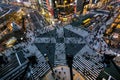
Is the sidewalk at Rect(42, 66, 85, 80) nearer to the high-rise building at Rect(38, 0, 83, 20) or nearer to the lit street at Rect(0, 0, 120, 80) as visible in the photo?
the lit street at Rect(0, 0, 120, 80)

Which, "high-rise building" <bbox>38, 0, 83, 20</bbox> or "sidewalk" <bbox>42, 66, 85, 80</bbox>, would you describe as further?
"high-rise building" <bbox>38, 0, 83, 20</bbox>

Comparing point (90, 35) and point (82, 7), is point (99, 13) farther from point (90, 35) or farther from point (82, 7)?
point (90, 35)

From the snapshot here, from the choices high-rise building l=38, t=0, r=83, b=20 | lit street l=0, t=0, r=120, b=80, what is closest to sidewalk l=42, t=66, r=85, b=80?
lit street l=0, t=0, r=120, b=80

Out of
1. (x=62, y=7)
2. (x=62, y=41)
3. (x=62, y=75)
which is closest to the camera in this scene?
(x=62, y=75)

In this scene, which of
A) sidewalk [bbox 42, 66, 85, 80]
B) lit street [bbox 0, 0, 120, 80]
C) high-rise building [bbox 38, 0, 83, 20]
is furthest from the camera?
high-rise building [bbox 38, 0, 83, 20]

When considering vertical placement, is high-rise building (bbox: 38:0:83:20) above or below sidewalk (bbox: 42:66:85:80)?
above

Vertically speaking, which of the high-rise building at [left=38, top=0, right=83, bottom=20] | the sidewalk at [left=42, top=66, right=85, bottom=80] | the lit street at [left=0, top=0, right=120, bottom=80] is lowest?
the sidewalk at [left=42, top=66, right=85, bottom=80]

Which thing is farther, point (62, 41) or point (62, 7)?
point (62, 7)

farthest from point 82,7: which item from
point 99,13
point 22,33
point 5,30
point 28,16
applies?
point 5,30

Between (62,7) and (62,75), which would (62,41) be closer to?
(62,75)

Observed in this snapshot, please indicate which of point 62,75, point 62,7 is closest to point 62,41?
point 62,75

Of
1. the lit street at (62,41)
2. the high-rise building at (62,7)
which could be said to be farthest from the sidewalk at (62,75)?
the high-rise building at (62,7)
